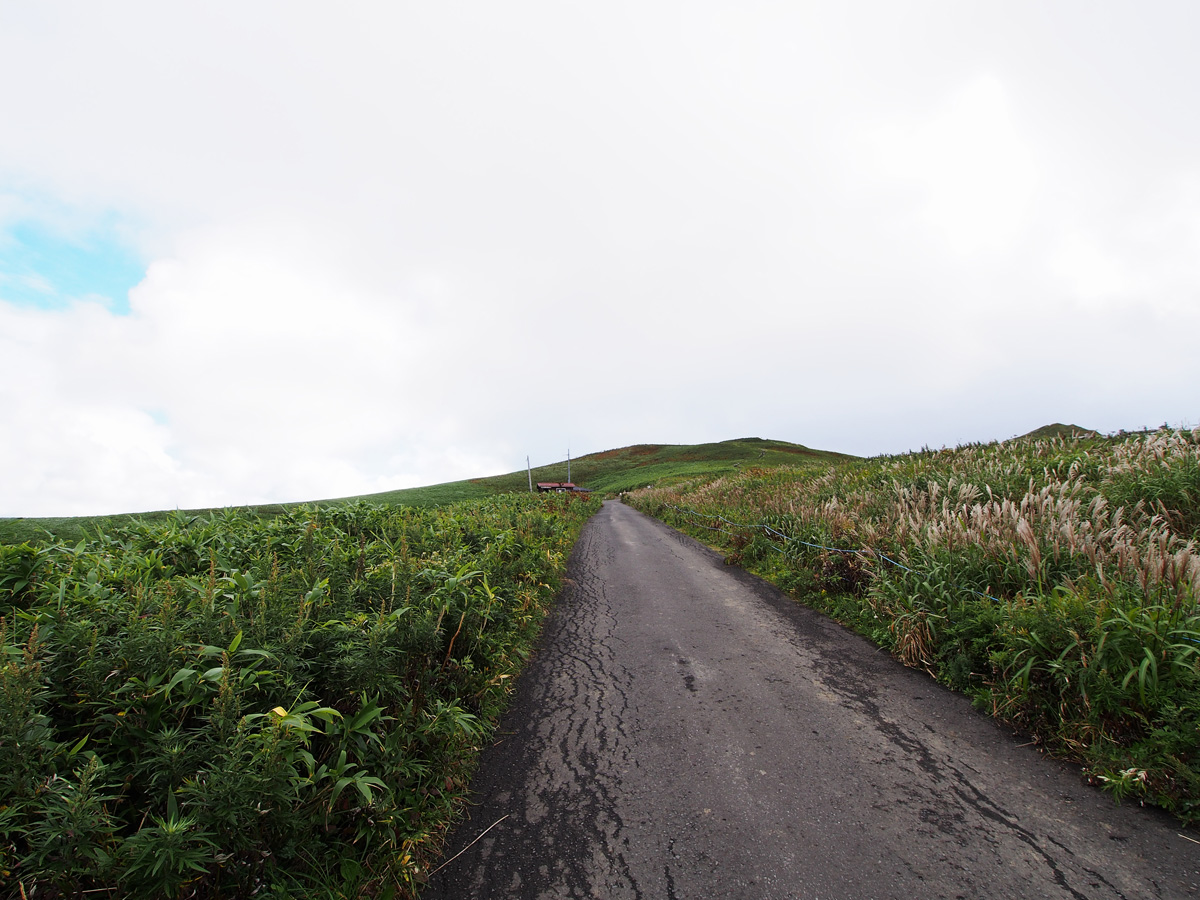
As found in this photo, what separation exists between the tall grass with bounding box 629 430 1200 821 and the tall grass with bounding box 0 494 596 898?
170 inches

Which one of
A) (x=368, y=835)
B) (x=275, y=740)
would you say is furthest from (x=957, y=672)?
(x=275, y=740)

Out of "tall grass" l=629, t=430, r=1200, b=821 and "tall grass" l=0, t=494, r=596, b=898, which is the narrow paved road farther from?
"tall grass" l=0, t=494, r=596, b=898

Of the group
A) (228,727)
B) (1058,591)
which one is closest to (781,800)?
(228,727)

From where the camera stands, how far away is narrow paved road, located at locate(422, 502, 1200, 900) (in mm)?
2475

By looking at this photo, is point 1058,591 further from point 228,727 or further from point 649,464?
point 649,464

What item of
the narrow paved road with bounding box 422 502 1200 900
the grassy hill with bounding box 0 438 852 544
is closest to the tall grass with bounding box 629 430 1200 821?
the narrow paved road with bounding box 422 502 1200 900

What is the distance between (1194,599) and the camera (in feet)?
11.3

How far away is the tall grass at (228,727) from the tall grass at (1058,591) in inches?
170

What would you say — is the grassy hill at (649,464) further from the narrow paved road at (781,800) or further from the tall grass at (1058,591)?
the narrow paved road at (781,800)

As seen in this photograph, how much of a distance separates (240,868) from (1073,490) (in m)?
8.76

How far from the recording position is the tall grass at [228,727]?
1880 millimetres

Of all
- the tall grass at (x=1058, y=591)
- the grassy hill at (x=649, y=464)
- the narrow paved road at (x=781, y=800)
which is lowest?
the narrow paved road at (x=781, y=800)

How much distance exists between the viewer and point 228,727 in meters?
2.27

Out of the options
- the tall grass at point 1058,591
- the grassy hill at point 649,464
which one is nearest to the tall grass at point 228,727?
the tall grass at point 1058,591
